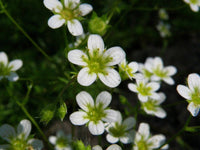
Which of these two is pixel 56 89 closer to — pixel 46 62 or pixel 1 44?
pixel 46 62

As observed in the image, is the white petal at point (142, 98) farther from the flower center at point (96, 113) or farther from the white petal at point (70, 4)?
the white petal at point (70, 4)

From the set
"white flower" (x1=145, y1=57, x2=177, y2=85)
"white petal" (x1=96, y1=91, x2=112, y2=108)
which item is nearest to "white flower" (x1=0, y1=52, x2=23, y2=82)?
"white petal" (x1=96, y1=91, x2=112, y2=108)

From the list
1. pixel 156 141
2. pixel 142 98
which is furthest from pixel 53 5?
pixel 156 141

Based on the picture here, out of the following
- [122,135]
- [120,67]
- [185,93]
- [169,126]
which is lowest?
[169,126]

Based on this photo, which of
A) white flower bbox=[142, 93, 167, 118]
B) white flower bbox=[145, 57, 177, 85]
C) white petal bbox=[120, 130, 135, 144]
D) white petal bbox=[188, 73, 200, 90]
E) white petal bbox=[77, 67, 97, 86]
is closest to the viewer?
white petal bbox=[77, 67, 97, 86]

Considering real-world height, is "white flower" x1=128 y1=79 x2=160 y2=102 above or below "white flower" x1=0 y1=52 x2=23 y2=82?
below

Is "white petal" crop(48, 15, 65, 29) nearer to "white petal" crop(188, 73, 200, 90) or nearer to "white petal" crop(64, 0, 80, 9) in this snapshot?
"white petal" crop(64, 0, 80, 9)

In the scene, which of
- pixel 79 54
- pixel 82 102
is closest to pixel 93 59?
pixel 79 54
